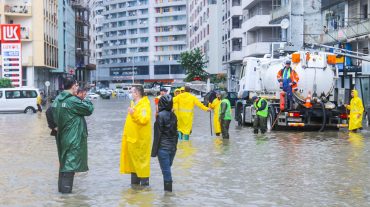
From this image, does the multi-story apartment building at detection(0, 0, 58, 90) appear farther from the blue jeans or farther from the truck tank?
the blue jeans

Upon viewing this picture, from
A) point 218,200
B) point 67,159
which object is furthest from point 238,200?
point 67,159

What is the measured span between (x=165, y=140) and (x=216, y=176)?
8.01 feet

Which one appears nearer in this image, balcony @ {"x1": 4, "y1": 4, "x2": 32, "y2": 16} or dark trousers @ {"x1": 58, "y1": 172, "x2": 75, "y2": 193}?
dark trousers @ {"x1": 58, "y1": 172, "x2": 75, "y2": 193}

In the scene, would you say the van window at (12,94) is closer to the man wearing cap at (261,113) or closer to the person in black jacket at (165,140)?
the man wearing cap at (261,113)

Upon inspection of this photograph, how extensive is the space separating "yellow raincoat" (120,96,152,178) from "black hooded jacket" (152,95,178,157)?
0.57 ft

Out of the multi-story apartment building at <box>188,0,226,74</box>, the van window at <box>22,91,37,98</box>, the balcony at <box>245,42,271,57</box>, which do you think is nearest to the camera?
the van window at <box>22,91,37,98</box>

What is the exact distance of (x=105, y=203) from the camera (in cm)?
1026

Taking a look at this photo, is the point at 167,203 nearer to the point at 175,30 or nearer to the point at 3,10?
the point at 3,10

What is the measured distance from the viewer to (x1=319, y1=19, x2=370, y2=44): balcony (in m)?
42.3

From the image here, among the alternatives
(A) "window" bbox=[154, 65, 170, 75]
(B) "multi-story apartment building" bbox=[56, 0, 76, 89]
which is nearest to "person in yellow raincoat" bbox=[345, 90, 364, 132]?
(B) "multi-story apartment building" bbox=[56, 0, 76, 89]

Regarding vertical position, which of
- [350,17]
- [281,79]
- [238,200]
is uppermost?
[350,17]

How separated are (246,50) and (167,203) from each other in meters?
59.6

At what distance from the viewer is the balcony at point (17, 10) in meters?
70.2

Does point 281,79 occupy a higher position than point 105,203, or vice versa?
point 281,79
